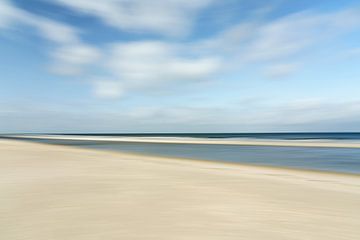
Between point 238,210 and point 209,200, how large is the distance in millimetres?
789

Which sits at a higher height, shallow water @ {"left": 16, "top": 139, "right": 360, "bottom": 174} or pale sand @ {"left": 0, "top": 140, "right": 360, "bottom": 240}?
pale sand @ {"left": 0, "top": 140, "right": 360, "bottom": 240}

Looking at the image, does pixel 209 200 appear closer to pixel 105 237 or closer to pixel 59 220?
pixel 105 237

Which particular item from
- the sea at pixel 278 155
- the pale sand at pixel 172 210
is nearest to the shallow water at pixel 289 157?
the sea at pixel 278 155

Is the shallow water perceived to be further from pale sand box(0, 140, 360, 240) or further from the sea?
pale sand box(0, 140, 360, 240)

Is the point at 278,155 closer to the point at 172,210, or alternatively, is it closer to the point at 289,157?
the point at 289,157

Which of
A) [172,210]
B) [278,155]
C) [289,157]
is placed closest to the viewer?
[172,210]

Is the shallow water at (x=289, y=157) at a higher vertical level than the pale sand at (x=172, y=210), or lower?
lower

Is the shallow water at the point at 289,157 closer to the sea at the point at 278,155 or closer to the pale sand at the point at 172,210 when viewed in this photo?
the sea at the point at 278,155

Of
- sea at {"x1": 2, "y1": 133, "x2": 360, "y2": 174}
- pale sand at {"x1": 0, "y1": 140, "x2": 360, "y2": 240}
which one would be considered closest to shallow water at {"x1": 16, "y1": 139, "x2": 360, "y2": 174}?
sea at {"x1": 2, "y1": 133, "x2": 360, "y2": 174}

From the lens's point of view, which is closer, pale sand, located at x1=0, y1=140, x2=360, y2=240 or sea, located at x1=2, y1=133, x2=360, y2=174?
pale sand, located at x1=0, y1=140, x2=360, y2=240

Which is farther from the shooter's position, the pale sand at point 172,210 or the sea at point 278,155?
the sea at point 278,155

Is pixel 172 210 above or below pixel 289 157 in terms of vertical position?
above

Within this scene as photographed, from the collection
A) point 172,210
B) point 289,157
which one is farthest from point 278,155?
point 172,210

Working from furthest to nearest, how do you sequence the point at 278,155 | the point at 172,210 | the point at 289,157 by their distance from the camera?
the point at 278,155, the point at 289,157, the point at 172,210
